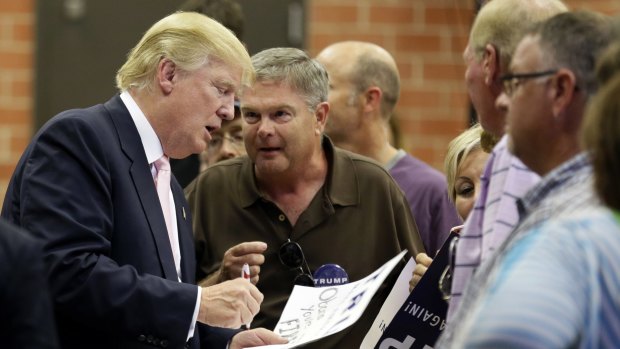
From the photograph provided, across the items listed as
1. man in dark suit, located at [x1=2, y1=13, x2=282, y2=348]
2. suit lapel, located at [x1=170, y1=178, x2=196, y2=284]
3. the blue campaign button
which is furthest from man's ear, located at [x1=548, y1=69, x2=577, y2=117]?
the blue campaign button

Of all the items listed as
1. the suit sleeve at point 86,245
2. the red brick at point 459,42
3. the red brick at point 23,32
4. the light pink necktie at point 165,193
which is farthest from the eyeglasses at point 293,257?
the red brick at point 23,32

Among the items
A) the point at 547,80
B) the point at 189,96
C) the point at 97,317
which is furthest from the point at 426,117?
the point at 547,80

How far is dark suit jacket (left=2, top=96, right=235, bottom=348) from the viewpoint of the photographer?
2.93 meters

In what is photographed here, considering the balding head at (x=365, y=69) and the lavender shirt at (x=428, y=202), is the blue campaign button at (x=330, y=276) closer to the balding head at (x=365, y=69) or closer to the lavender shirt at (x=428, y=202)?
the lavender shirt at (x=428, y=202)

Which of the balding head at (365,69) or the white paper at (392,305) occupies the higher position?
the balding head at (365,69)

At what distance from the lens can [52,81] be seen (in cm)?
604

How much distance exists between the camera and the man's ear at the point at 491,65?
2.68m

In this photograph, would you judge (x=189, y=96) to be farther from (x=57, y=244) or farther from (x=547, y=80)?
(x=547, y=80)

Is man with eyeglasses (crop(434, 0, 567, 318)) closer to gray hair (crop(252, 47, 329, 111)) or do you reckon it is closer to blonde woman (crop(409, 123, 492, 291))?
blonde woman (crop(409, 123, 492, 291))

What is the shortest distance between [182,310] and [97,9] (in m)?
3.32

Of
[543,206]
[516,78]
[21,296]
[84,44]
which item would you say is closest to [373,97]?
[84,44]

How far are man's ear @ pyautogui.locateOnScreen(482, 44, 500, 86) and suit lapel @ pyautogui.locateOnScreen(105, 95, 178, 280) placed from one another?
3.03 feet

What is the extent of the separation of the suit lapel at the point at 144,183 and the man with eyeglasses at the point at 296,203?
61 centimetres

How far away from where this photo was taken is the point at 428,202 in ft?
14.5
